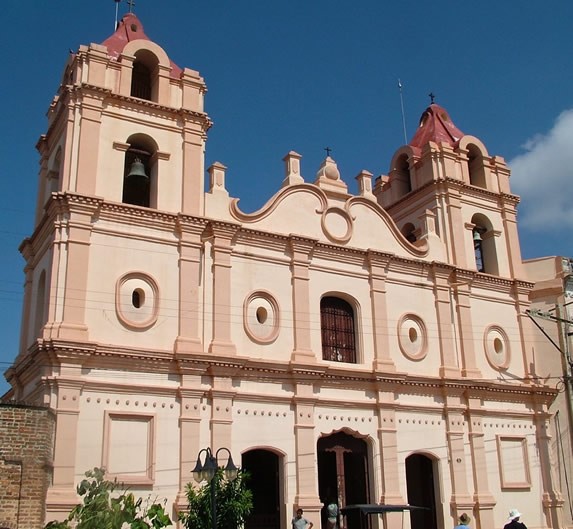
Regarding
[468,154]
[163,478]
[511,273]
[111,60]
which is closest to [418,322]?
[511,273]

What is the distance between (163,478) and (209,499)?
400 cm

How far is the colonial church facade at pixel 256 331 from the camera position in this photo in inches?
805

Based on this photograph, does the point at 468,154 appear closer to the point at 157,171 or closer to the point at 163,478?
the point at 157,171

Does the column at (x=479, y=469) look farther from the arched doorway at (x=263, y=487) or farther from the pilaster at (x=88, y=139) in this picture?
the pilaster at (x=88, y=139)

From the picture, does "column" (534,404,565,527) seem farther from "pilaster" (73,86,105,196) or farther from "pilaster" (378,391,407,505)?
"pilaster" (73,86,105,196)

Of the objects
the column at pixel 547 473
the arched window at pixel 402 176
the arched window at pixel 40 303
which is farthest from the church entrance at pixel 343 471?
the arched window at pixel 402 176

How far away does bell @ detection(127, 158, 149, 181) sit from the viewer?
74.7ft

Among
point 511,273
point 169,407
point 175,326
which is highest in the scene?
point 511,273

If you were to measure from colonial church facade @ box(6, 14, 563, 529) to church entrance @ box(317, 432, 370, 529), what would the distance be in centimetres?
6

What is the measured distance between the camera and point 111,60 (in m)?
23.6

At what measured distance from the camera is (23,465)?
706 inches

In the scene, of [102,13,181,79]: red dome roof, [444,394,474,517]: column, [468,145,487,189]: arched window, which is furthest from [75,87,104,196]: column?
[468,145,487,189]: arched window

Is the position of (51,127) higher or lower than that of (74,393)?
higher

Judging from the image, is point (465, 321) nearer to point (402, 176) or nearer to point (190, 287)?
point (402, 176)
